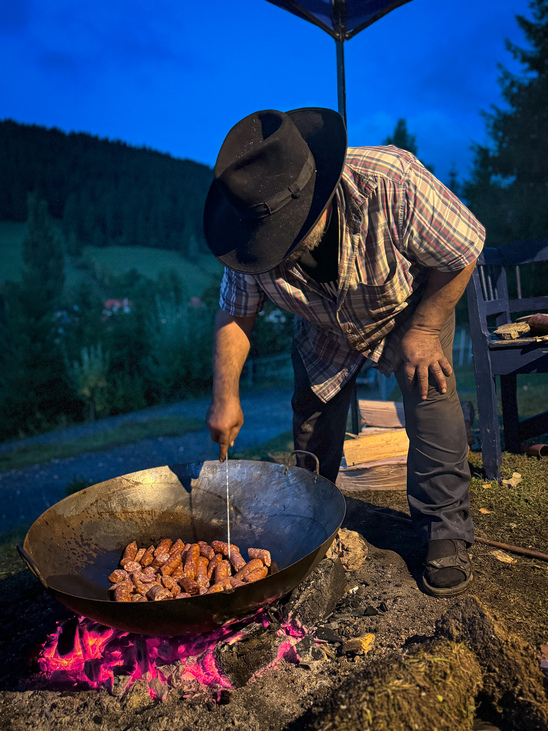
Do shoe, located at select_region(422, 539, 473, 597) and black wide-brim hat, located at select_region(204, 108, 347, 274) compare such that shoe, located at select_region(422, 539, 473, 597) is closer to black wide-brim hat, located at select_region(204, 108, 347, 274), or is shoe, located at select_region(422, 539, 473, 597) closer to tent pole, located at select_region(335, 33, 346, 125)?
black wide-brim hat, located at select_region(204, 108, 347, 274)

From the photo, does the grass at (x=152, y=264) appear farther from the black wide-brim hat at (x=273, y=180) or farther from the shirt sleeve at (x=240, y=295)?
the black wide-brim hat at (x=273, y=180)

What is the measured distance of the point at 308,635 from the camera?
6.22ft

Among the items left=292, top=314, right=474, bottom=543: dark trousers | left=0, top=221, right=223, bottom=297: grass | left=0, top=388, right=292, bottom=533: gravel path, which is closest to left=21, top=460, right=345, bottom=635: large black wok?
left=292, top=314, right=474, bottom=543: dark trousers

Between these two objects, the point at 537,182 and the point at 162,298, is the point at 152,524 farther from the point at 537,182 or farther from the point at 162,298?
the point at 537,182

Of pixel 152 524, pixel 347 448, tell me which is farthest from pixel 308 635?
pixel 347 448

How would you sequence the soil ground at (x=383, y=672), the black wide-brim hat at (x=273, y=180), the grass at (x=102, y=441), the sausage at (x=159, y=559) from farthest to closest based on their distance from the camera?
the grass at (x=102, y=441) → the sausage at (x=159, y=559) → the black wide-brim hat at (x=273, y=180) → the soil ground at (x=383, y=672)

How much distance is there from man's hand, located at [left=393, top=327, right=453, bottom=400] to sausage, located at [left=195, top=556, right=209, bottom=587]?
1.15 m

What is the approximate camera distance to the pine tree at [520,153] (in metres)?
12.6

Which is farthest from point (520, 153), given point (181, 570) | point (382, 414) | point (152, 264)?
point (181, 570)

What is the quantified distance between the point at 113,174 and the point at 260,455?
913cm

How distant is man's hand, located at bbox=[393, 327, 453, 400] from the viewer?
218 centimetres

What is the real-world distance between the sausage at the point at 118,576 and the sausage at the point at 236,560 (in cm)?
41

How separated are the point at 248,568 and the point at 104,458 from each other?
440cm

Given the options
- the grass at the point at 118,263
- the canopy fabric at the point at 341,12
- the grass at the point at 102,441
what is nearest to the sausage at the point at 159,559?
the canopy fabric at the point at 341,12
